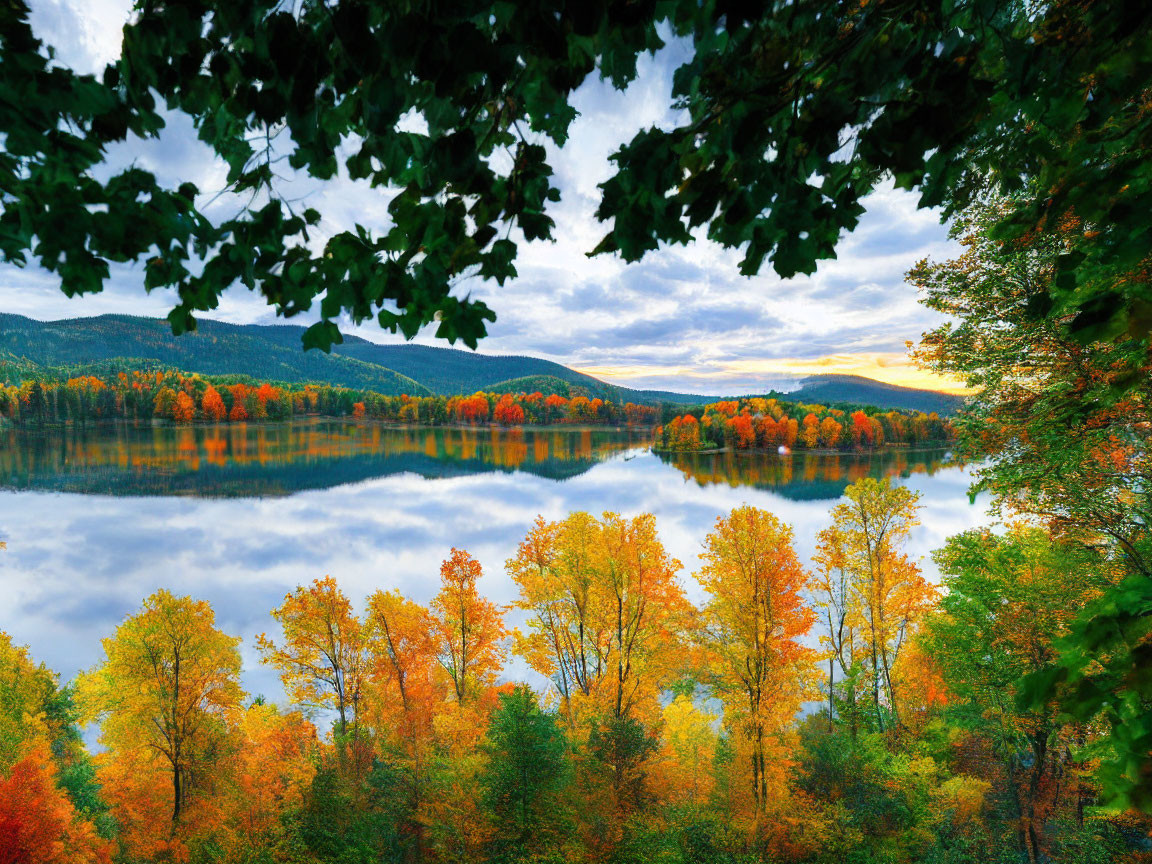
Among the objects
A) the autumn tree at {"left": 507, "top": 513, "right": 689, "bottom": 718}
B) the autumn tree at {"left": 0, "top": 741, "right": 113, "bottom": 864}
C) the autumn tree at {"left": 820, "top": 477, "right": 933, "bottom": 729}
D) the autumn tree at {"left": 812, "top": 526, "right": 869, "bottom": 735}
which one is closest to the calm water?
the autumn tree at {"left": 812, "top": 526, "right": 869, "bottom": 735}

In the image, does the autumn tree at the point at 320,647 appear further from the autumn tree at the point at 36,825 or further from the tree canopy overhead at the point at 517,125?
the tree canopy overhead at the point at 517,125

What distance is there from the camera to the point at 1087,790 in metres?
11.8

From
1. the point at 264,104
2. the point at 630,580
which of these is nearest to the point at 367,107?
the point at 264,104

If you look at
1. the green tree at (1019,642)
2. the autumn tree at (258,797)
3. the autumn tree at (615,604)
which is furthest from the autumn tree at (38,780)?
the green tree at (1019,642)

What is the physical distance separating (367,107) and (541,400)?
4935 inches

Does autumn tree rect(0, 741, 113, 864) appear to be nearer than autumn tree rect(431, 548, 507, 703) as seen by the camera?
Yes

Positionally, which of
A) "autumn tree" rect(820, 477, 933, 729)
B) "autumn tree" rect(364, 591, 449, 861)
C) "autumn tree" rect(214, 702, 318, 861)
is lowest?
"autumn tree" rect(214, 702, 318, 861)

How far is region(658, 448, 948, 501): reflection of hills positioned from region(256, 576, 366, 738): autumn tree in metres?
43.8

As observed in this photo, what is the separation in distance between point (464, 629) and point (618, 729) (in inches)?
358

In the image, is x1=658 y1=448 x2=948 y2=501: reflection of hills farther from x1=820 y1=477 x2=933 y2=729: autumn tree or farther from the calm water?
x1=820 y1=477 x2=933 y2=729: autumn tree

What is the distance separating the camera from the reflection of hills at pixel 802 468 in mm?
55094

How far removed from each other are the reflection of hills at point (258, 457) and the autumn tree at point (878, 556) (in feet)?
175

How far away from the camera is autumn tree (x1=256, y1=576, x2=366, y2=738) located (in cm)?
1591

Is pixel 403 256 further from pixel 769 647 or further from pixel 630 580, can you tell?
pixel 630 580
